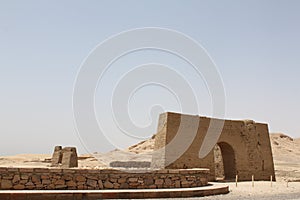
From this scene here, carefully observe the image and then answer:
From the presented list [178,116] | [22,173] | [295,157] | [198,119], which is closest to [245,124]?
[198,119]

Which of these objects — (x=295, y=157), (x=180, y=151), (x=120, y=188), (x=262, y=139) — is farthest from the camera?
(x=295, y=157)

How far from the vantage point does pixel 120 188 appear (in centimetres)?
1095

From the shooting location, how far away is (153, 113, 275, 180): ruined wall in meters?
16.6

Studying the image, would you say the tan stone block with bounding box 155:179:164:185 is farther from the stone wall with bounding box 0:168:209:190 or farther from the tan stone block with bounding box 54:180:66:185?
the tan stone block with bounding box 54:180:66:185

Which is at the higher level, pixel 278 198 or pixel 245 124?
pixel 245 124

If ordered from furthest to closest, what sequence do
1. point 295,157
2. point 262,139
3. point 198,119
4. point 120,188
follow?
point 295,157 → point 262,139 → point 198,119 → point 120,188

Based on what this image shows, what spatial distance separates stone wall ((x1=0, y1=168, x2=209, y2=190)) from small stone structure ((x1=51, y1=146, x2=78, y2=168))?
9.20 m

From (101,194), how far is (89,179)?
961mm

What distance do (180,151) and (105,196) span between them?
7.42m

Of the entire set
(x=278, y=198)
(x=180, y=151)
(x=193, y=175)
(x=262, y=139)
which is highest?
(x=262, y=139)

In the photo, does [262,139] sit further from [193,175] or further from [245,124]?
[193,175]

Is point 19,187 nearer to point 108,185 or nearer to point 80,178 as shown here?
point 80,178

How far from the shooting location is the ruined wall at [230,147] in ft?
54.5

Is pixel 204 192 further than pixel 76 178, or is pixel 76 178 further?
pixel 204 192
